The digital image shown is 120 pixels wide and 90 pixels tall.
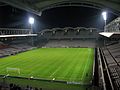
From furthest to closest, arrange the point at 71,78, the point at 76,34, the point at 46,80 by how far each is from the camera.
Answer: the point at 76,34, the point at 71,78, the point at 46,80

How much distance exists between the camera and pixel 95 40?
50.5 metres

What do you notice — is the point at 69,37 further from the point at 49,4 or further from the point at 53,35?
the point at 49,4

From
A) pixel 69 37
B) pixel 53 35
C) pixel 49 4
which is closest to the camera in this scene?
pixel 49 4

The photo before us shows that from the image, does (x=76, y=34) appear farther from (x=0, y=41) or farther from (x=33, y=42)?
(x=0, y=41)

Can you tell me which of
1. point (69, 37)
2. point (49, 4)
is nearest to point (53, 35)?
point (69, 37)

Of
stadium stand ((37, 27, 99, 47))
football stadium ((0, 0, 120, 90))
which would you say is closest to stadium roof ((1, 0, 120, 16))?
football stadium ((0, 0, 120, 90))

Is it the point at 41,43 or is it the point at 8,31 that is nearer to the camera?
the point at 8,31

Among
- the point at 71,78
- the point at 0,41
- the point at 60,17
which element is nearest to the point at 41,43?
the point at 60,17

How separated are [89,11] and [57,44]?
12.7m

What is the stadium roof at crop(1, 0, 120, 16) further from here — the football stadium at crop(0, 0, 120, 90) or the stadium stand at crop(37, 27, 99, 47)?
the stadium stand at crop(37, 27, 99, 47)

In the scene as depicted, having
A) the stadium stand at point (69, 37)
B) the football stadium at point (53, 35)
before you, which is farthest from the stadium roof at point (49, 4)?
the stadium stand at point (69, 37)

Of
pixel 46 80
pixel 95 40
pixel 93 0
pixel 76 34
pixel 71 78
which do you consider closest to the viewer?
pixel 46 80

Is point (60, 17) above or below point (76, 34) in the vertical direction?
above

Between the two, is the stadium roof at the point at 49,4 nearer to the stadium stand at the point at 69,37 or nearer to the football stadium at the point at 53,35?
the football stadium at the point at 53,35
